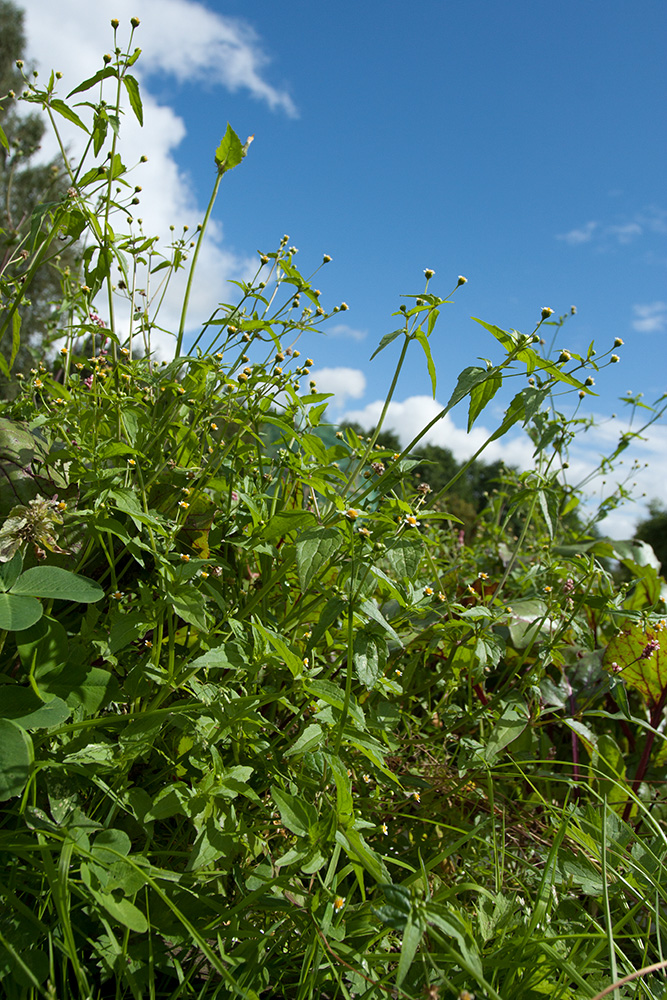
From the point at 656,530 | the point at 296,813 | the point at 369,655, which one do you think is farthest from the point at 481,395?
the point at 656,530

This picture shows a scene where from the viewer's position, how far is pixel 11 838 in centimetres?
89

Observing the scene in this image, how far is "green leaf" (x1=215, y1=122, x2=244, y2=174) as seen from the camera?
1.07 meters

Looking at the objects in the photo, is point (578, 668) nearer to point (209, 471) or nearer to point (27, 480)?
point (209, 471)

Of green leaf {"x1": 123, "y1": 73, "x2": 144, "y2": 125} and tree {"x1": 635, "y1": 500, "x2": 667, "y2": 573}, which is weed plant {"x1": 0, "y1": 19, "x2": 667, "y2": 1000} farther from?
tree {"x1": 635, "y1": 500, "x2": 667, "y2": 573}

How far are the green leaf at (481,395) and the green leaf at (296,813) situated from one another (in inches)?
23.1

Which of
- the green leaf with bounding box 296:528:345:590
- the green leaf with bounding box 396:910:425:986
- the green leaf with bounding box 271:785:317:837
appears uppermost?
the green leaf with bounding box 296:528:345:590

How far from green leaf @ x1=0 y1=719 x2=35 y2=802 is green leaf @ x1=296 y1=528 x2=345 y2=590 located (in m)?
0.40

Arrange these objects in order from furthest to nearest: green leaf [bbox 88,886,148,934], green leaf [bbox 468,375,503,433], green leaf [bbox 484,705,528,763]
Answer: green leaf [bbox 484,705,528,763] → green leaf [bbox 468,375,503,433] → green leaf [bbox 88,886,148,934]

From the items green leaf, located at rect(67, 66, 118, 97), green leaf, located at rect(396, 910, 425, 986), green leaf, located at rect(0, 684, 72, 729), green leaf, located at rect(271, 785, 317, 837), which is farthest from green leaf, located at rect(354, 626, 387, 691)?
green leaf, located at rect(67, 66, 118, 97)

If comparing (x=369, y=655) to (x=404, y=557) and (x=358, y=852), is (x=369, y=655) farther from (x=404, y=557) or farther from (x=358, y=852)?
(x=358, y=852)

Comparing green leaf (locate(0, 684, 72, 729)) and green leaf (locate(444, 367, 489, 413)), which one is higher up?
green leaf (locate(444, 367, 489, 413))

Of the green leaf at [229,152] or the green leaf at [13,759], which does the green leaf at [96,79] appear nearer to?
the green leaf at [229,152]

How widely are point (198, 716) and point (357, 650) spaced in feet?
0.84

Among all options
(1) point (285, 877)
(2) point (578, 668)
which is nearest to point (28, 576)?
(1) point (285, 877)
